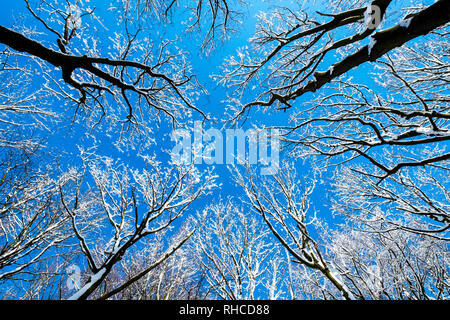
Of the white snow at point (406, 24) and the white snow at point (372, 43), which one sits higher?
the white snow at point (406, 24)

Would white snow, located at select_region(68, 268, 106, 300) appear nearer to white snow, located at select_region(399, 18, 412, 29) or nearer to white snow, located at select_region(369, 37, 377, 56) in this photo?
white snow, located at select_region(369, 37, 377, 56)

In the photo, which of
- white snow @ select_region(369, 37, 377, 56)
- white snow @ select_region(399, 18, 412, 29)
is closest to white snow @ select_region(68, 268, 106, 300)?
white snow @ select_region(369, 37, 377, 56)

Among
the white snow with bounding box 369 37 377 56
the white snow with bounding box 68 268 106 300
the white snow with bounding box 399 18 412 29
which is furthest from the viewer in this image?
the white snow with bounding box 68 268 106 300

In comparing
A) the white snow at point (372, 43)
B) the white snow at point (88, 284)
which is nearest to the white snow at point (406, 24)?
the white snow at point (372, 43)

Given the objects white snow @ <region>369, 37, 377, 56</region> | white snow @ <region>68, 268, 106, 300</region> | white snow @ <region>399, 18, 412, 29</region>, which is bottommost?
white snow @ <region>68, 268, 106, 300</region>

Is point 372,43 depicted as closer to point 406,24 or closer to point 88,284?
point 406,24

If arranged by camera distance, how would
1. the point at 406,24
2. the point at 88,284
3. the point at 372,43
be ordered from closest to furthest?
the point at 406,24, the point at 372,43, the point at 88,284

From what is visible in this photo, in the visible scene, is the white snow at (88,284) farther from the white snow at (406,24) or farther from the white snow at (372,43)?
the white snow at (406,24)

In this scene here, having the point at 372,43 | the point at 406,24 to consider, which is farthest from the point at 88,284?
the point at 406,24

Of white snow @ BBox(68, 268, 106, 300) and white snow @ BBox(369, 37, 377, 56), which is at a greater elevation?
white snow @ BBox(369, 37, 377, 56)

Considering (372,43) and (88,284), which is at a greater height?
(372,43)

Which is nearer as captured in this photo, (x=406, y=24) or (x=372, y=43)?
(x=406, y=24)

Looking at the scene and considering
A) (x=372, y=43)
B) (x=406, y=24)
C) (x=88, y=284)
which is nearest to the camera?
(x=406, y=24)
